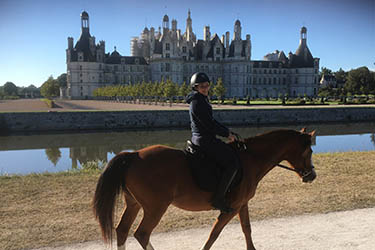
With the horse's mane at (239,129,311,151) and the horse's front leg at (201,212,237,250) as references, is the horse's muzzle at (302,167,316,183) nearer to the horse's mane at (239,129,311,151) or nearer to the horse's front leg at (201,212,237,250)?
the horse's mane at (239,129,311,151)

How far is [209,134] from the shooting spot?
3059mm

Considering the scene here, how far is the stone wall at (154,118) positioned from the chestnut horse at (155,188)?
19.3 metres

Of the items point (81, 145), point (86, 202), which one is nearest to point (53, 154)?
point (81, 145)

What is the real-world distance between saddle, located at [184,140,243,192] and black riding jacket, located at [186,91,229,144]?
16cm

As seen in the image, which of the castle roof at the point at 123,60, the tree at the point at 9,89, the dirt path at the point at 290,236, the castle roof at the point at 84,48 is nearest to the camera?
the dirt path at the point at 290,236

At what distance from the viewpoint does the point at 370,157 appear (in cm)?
834

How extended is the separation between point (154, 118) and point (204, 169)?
65.1 ft

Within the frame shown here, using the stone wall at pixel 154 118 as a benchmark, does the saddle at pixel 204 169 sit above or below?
above

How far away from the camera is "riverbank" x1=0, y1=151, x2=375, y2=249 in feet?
12.5

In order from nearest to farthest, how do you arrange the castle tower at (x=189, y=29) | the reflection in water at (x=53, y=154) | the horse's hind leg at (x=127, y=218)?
the horse's hind leg at (x=127, y=218) → the reflection in water at (x=53, y=154) → the castle tower at (x=189, y=29)

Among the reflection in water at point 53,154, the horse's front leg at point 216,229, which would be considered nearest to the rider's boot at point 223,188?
the horse's front leg at point 216,229

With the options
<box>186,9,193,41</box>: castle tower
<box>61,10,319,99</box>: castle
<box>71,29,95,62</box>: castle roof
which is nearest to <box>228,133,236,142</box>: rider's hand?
<box>61,10,319,99</box>: castle

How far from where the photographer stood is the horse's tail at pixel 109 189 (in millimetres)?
2895

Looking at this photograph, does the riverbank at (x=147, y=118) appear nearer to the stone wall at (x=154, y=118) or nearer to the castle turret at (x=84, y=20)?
the stone wall at (x=154, y=118)
